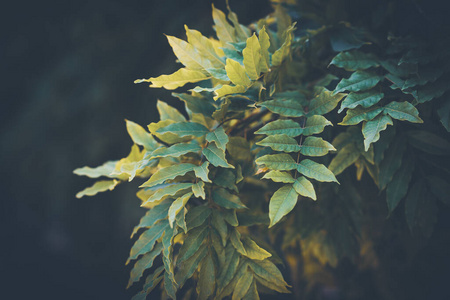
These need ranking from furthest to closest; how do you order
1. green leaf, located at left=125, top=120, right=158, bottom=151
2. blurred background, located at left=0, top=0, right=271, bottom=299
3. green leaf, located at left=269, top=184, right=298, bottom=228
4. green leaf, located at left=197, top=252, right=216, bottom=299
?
blurred background, located at left=0, top=0, right=271, bottom=299 → green leaf, located at left=125, top=120, right=158, bottom=151 → green leaf, located at left=197, top=252, right=216, bottom=299 → green leaf, located at left=269, top=184, right=298, bottom=228

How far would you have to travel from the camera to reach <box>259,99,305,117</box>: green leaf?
2.30 ft

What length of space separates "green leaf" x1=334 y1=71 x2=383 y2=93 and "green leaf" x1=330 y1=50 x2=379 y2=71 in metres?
0.03

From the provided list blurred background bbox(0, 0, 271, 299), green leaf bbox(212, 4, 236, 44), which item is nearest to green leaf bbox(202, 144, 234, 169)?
green leaf bbox(212, 4, 236, 44)

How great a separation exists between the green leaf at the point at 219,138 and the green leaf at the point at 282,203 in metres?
0.16

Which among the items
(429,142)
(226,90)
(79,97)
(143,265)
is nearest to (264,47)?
(226,90)

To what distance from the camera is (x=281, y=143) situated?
2.14 ft

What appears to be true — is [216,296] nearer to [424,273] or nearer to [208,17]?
[424,273]

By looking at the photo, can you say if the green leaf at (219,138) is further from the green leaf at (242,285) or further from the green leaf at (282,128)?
the green leaf at (242,285)

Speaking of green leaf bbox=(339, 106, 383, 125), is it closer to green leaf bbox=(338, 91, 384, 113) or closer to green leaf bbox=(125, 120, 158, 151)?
green leaf bbox=(338, 91, 384, 113)

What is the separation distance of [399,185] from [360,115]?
0.24 metres

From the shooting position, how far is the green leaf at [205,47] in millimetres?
763

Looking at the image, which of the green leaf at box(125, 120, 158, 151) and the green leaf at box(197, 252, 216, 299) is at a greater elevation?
the green leaf at box(125, 120, 158, 151)

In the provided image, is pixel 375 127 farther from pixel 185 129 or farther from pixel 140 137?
pixel 140 137

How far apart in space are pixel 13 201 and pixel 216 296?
269cm
